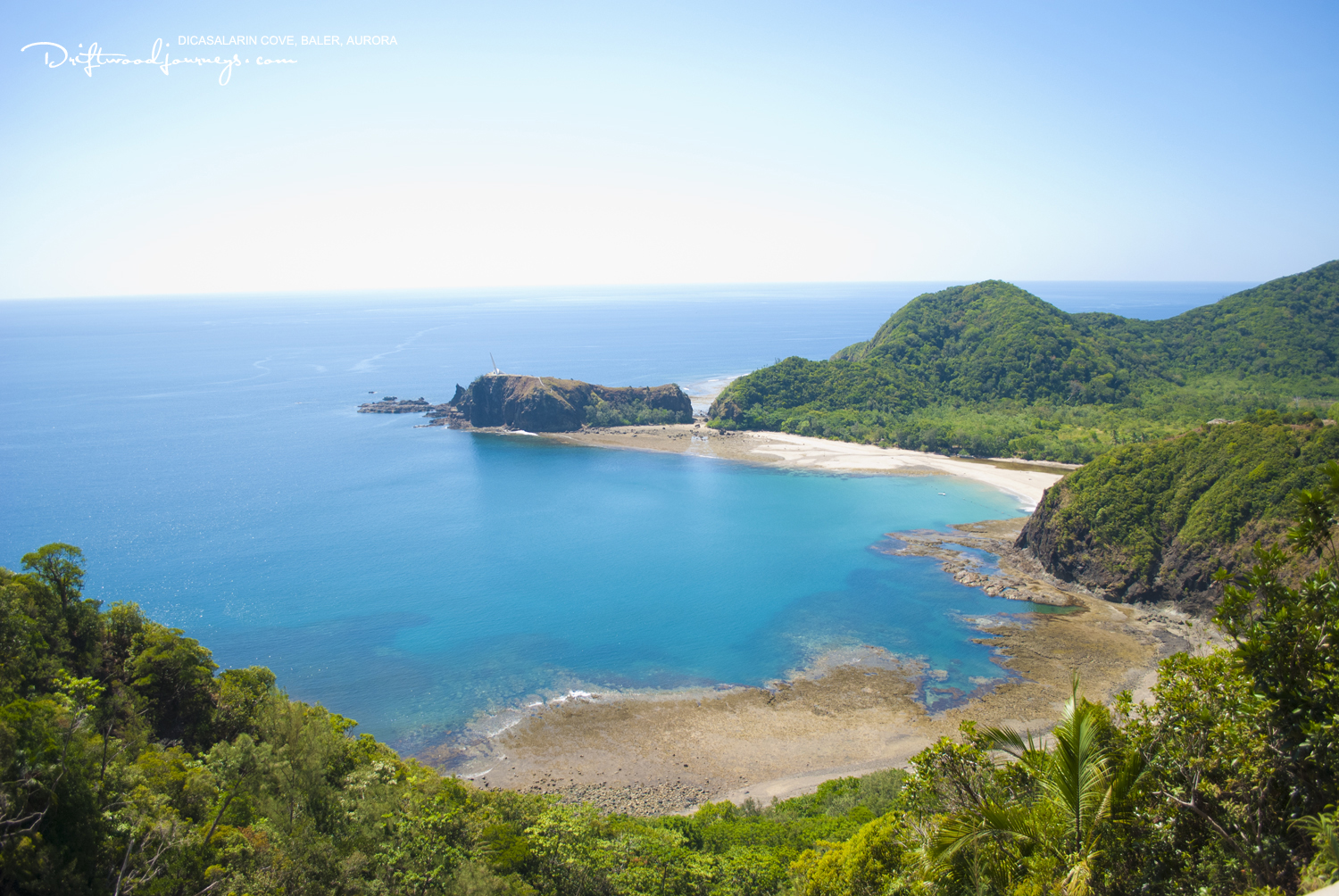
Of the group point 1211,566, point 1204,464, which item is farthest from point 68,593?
point 1204,464

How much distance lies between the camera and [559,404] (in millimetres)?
103875

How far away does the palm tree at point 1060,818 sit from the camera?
7977 millimetres

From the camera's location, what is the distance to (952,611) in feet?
146

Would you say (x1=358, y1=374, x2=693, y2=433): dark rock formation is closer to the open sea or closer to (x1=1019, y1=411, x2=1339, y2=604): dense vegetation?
the open sea

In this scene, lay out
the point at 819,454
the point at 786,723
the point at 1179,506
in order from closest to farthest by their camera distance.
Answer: the point at 786,723
the point at 1179,506
the point at 819,454

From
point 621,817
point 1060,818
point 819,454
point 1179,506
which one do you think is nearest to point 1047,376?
point 819,454

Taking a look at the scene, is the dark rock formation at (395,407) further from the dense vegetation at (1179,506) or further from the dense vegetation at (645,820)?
the dense vegetation at (1179,506)

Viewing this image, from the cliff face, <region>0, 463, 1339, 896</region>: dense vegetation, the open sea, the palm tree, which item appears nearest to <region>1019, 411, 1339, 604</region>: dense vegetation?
the open sea

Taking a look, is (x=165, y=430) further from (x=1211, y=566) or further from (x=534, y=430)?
(x=1211, y=566)

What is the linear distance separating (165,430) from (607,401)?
61.5 m

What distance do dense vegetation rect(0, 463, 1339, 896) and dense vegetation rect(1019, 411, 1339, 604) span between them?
30.3 meters

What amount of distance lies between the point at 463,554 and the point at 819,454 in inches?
1885

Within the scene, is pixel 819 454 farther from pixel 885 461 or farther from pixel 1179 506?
pixel 1179 506

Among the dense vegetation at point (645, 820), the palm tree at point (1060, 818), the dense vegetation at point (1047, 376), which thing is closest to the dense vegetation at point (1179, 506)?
the dense vegetation at point (1047, 376)
